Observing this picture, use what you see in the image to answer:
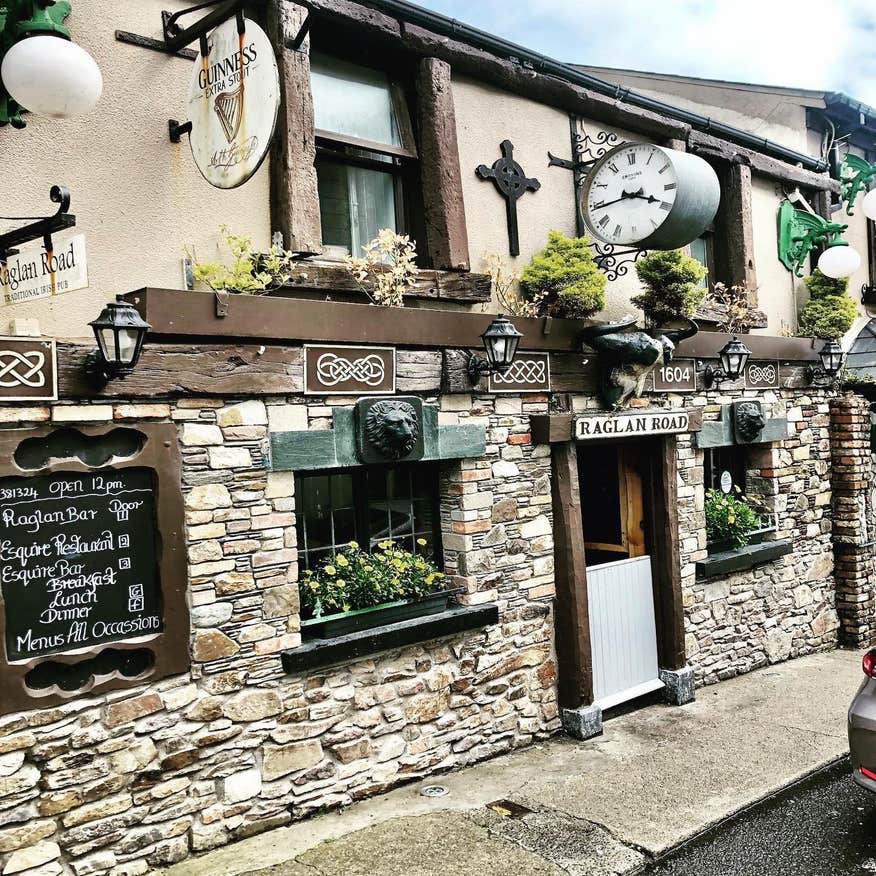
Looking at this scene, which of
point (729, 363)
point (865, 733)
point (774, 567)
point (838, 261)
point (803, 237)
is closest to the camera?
point (865, 733)

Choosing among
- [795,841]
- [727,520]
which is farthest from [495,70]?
[795,841]

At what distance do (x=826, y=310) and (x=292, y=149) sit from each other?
6.96 m

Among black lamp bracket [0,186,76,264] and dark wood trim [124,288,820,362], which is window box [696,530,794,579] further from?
black lamp bracket [0,186,76,264]

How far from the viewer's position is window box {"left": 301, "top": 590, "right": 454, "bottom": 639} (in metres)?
5.10

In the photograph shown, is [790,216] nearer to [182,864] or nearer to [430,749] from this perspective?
[430,749]

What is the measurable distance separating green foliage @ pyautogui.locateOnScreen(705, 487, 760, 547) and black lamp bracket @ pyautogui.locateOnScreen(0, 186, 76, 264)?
6.45 meters

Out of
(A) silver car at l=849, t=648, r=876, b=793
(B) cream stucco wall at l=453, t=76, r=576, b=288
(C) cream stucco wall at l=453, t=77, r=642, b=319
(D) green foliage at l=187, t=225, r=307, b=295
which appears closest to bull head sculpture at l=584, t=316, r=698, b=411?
(C) cream stucco wall at l=453, t=77, r=642, b=319

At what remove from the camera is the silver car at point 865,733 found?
4.72 metres

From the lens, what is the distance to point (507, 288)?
6.43 m

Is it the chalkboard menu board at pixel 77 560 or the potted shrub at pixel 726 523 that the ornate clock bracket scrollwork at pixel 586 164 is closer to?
the potted shrub at pixel 726 523

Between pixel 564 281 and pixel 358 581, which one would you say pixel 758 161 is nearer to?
pixel 564 281

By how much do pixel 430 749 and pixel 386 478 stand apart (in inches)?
75.4

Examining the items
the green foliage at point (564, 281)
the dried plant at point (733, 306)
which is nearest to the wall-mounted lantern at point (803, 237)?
the dried plant at point (733, 306)

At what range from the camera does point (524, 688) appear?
6191mm
